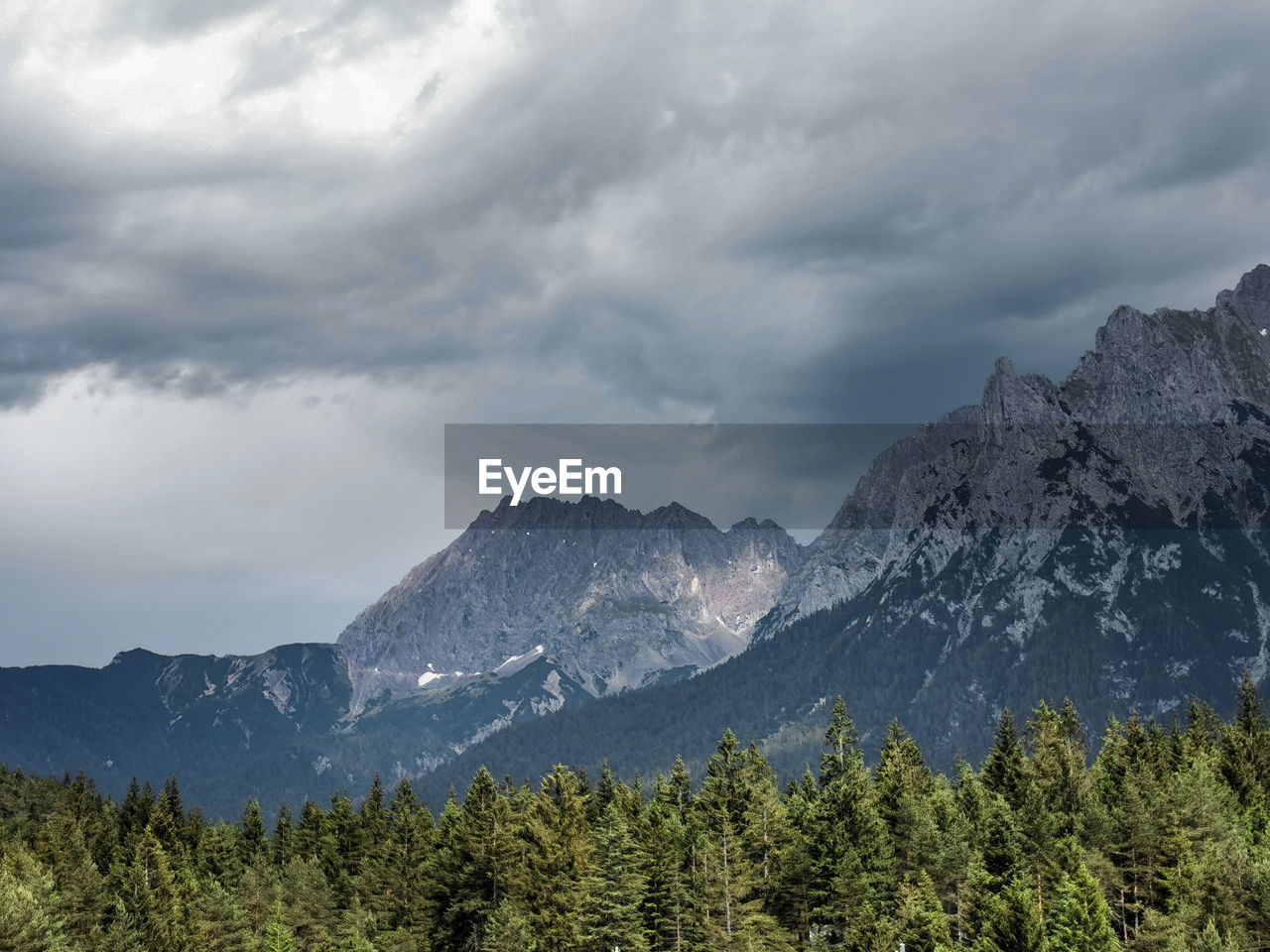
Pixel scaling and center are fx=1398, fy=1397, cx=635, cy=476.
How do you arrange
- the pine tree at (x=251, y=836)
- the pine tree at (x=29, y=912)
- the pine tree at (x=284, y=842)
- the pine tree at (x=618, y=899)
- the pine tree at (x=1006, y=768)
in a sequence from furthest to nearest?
the pine tree at (x=284, y=842), the pine tree at (x=251, y=836), the pine tree at (x=1006, y=768), the pine tree at (x=29, y=912), the pine tree at (x=618, y=899)

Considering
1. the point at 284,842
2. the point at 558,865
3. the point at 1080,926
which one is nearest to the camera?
the point at 1080,926

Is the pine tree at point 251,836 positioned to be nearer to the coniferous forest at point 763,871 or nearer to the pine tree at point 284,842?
the pine tree at point 284,842

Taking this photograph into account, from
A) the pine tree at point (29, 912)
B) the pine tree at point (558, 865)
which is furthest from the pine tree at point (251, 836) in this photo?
the pine tree at point (558, 865)

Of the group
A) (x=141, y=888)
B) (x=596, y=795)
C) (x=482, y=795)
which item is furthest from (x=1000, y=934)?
(x=141, y=888)

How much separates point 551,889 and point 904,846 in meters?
29.7

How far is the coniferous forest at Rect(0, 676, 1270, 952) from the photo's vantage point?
328 feet

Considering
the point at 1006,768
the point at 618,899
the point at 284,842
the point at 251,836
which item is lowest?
the point at 618,899

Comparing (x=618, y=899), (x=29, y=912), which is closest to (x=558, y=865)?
(x=618, y=899)

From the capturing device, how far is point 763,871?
119m

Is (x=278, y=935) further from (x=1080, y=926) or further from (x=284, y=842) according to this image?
(x=1080, y=926)

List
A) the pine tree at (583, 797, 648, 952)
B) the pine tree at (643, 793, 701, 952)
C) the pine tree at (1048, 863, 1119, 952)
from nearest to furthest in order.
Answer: the pine tree at (1048, 863, 1119, 952) < the pine tree at (583, 797, 648, 952) < the pine tree at (643, 793, 701, 952)

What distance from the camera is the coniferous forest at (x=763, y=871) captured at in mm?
100062

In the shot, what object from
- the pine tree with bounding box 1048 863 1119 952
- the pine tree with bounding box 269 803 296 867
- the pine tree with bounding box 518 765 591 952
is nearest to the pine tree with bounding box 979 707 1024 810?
the pine tree with bounding box 518 765 591 952

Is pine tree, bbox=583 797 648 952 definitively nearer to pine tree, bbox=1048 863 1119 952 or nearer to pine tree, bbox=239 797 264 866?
pine tree, bbox=1048 863 1119 952
